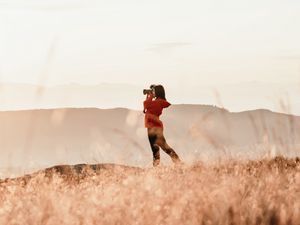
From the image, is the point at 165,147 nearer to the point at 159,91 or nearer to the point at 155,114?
the point at 155,114

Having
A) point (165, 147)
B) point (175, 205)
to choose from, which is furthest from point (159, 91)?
point (175, 205)

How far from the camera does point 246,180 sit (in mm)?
5281

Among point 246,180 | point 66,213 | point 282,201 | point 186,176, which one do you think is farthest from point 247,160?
point 66,213

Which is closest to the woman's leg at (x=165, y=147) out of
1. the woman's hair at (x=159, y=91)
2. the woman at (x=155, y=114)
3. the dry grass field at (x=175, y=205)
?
the woman at (x=155, y=114)

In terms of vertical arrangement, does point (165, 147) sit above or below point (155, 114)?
below

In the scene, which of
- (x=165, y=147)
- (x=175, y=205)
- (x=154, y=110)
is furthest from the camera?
(x=154, y=110)

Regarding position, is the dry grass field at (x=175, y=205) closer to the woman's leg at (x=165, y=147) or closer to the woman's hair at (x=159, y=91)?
the woman's leg at (x=165, y=147)

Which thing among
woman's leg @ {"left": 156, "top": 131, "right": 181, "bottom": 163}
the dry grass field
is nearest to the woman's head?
woman's leg @ {"left": 156, "top": 131, "right": 181, "bottom": 163}

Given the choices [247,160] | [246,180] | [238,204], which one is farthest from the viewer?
[247,160]

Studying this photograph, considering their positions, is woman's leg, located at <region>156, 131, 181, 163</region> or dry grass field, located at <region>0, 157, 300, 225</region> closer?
dry grass field, located at <region>0, 157, 300, 225</region>

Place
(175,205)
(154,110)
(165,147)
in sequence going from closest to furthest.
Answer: (175,205) < (165,147) < (154,110)

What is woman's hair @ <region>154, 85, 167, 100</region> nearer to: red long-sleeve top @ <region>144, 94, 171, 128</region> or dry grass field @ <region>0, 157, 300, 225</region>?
red long-sleeve top @ <region>144, 94, 171, 128</region>

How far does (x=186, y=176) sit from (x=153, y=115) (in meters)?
6.76

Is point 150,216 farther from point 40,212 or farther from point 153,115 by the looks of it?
point 153,115
